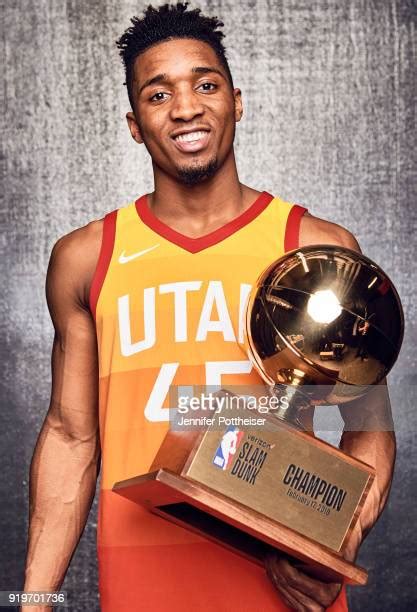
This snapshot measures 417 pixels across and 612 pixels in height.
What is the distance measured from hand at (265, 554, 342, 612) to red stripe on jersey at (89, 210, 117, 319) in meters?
0.57

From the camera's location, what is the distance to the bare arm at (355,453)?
5.78 ft

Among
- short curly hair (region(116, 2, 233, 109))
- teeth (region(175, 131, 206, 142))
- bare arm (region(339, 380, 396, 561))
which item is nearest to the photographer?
bare arm (region(339, 380, 396, 561))

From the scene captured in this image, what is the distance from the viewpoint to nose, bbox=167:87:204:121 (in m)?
2.02

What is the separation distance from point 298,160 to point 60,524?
1.18 meters

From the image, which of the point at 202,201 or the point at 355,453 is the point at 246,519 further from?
the point at 202,201

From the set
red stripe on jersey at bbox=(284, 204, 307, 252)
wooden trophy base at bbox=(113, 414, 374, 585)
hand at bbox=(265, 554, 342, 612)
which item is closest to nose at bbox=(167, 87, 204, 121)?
red stripe on jersey at bbox=(284, 204, 307, 252)

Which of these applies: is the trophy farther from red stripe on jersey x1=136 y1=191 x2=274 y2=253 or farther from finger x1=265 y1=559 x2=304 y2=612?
red stripe on jersey x1=136 y1=191 x2=274 y2=253

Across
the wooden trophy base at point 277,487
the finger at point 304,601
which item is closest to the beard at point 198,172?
the wooden trophy base at point 277,487

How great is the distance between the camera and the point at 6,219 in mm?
2895

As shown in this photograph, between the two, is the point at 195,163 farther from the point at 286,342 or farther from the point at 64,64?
the point at 64,64

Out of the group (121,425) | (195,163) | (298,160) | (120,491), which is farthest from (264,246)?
(298,160)

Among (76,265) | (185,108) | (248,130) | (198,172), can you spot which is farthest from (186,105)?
(248,130)

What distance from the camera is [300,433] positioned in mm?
1622

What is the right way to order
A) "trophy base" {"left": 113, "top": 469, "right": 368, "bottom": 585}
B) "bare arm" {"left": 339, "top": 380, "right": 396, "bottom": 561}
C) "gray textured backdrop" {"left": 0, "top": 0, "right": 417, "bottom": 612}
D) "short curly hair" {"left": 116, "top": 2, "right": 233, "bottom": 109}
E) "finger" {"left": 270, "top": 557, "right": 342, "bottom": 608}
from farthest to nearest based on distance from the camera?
"gray textured backdrop" {"left": 0, "top": 0, "right": 417, "bottom": 612}
"short curly hair" {"left": 116, "top": 2, "right": 233, "bottom": 109}
"bare arm" {"left": 339, "top": 380, "right": 396, "bottom": 561}
"finger" {"left": 270, "top": 557, "right": 342, "bottom": 608}
"trophy base" {"left": 113, "top": 469, "right": 368, "bottom": 585}
